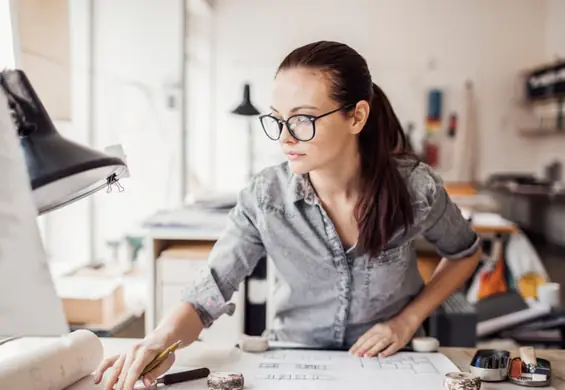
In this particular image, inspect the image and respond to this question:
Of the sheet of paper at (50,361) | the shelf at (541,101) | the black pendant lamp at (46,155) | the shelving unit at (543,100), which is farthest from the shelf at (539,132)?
the black pendant lamp at (46,155)

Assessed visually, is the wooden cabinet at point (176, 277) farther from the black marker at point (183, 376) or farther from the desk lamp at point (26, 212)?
the desk lamp at point (26, 212)

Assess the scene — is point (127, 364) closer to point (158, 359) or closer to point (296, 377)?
point (158, 359)

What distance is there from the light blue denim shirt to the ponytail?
0.03 m

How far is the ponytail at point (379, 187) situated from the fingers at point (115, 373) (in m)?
0.47

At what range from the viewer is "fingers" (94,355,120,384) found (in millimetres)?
1022

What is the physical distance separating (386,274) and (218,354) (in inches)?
13.8

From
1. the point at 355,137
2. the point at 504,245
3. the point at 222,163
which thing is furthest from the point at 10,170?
the point at 222,163

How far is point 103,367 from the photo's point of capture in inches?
40.5

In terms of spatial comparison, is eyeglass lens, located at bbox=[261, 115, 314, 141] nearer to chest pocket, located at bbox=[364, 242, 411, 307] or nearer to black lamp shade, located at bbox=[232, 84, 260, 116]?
chest pocket, located at bbox=[364, 242, 411, 307]

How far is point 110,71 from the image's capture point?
178 centimetres

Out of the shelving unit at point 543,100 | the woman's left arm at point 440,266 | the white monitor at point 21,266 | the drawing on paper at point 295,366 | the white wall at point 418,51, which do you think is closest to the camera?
the white monitor at point 21,266

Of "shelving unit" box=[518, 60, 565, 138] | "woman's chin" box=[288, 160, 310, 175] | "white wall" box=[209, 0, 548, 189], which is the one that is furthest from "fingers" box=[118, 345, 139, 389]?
"shelving unit" box=[518, 60, 565, 138]

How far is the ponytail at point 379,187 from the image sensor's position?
1241 millimetres

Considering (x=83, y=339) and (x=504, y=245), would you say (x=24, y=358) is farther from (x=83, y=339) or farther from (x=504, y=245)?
(x=504, y=245)
